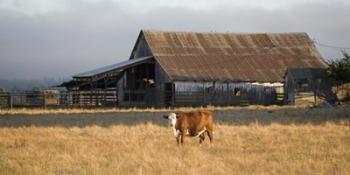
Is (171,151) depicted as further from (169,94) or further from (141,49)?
(141,49)

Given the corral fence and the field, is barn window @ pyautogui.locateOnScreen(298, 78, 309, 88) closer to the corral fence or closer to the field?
the corral fence

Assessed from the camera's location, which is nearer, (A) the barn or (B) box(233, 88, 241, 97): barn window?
(A) the barn

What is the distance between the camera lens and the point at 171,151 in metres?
13.7

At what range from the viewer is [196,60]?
43875mm

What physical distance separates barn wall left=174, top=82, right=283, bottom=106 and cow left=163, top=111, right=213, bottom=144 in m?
24.9

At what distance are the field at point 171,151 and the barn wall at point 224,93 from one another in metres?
21.6

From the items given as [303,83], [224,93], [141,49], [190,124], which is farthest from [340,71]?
[190,124]

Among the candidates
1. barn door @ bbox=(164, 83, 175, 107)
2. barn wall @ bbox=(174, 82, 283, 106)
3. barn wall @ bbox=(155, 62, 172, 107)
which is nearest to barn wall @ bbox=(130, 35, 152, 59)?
barn wall @ bbox=(155, 62, 172, 107)

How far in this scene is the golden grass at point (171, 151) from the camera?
431 inches

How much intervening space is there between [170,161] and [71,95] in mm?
32160

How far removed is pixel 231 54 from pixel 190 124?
3086cm

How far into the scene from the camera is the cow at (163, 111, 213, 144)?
1558 cm

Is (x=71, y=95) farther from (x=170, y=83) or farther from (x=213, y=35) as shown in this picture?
(x=213, y=35)

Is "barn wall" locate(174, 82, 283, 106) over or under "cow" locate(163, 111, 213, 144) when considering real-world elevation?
over
